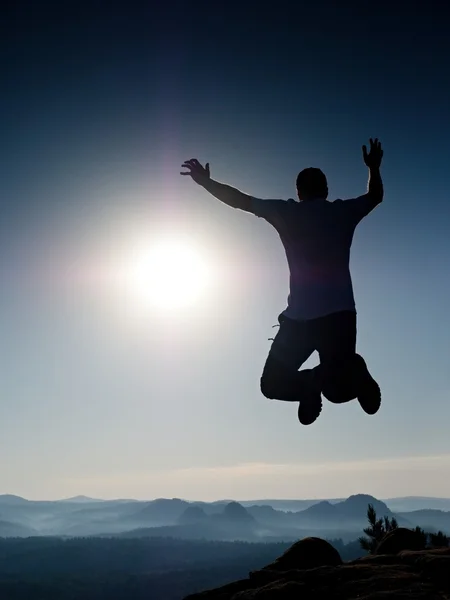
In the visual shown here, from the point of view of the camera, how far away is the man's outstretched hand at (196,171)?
291 inches

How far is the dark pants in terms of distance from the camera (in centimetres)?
689

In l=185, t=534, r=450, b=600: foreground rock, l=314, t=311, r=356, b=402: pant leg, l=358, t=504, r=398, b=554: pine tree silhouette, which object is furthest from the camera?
l=358, t=504, r=398, b=554: pine tree silhouette

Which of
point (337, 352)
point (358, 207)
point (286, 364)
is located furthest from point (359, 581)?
point (358, 207)

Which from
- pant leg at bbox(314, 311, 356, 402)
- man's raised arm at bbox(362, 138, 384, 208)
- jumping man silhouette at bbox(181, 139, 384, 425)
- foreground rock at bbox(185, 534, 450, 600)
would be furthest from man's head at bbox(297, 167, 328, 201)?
foreground rock at bbox(185, 534, 450, 600)

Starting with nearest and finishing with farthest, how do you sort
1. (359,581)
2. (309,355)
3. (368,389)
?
(368,389) → (309,355) → (359,581)

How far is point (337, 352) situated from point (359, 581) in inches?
329

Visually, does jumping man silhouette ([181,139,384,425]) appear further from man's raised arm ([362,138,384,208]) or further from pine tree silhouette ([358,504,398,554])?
pine tree silhouette ([358,504,398,554])

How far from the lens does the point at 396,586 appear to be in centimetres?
1195

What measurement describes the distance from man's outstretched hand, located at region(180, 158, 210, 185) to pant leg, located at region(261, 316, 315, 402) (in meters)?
2.04

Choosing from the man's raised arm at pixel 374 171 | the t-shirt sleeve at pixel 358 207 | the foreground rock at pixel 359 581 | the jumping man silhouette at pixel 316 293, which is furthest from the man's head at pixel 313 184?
the foreground rock at pixel 359 581

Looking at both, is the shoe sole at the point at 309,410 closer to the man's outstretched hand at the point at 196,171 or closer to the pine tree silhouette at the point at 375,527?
the man's outstretched hand at the point at 196,171

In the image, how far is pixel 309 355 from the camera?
727 cm

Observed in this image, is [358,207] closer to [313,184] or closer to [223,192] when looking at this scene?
[313,184]

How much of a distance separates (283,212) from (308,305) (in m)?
1.18
